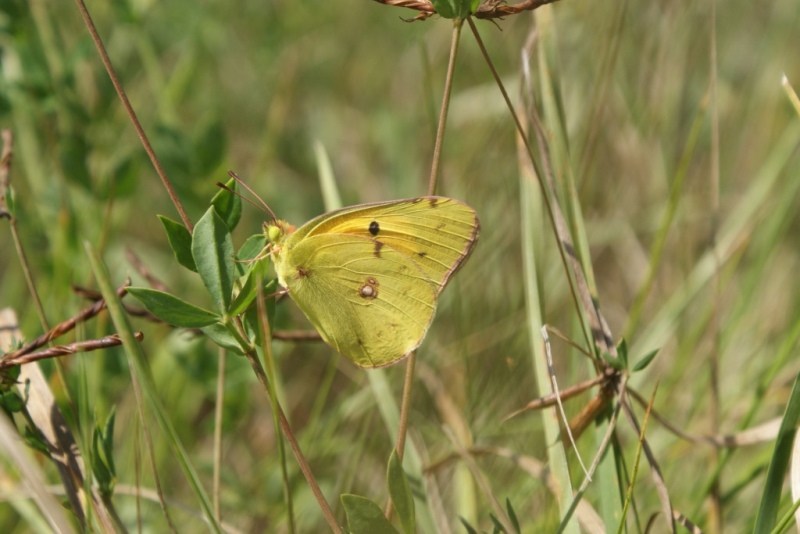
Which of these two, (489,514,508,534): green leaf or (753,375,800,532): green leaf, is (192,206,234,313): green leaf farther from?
(753,375,800,532): green leaf

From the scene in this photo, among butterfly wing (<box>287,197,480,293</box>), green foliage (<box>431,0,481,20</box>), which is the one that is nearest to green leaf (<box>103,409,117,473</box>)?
butterfly wing (<box>287,197,480,293</box>)

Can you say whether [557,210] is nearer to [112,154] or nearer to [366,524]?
[366,524]

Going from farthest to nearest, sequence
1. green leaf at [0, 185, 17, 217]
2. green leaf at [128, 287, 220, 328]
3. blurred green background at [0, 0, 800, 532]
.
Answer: blurred green background at [0, 0, 800, 532], green leaf at [0, 185, 17, 217], green leaf at [128, 287, 220, 328]

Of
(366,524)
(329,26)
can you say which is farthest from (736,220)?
(329,26)

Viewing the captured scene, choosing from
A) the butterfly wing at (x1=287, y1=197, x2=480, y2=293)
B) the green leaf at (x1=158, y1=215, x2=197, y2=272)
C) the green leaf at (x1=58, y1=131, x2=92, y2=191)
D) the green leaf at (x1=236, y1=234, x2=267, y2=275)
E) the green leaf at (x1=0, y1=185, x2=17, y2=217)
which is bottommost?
the green leaf at (x1=158, y1=215, x2=197, y2=272)

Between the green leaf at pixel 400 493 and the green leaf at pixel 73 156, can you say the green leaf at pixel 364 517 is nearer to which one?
the green leaf at pixel 400 493

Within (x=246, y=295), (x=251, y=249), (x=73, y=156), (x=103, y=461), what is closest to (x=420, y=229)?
(x=251, y=249)

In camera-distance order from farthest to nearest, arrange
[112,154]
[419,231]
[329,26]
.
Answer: [329,26] < [112,154] < [419,231]

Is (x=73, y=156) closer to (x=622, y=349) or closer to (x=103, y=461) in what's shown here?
(x=103, y=461)
